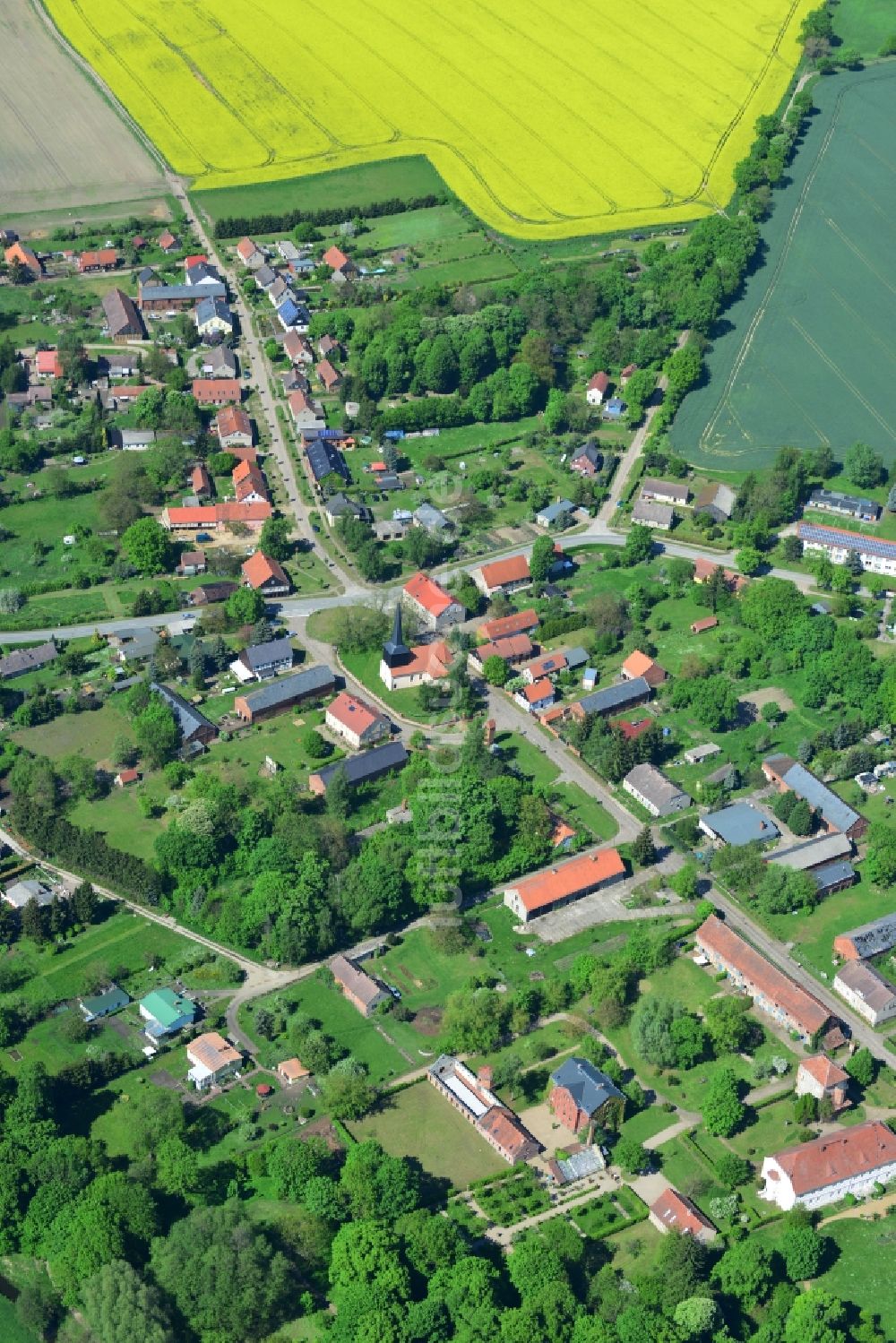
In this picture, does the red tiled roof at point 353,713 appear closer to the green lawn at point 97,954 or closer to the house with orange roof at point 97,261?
the green lawn at point 97,954

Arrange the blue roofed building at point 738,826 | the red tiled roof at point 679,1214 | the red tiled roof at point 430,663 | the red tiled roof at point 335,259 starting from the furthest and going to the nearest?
1. the red tiled roof at point 335,259
2. the red tiled roof at point 430,663
3. the blue roofed building at point 738,826
4. the red tiled roof at point 679,1214

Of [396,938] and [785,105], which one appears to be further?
[785,105]

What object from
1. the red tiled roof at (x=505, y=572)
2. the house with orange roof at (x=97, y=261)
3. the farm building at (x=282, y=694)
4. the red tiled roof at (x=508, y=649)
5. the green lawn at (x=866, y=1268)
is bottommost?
the house with orange roof at (x=97, y=261)

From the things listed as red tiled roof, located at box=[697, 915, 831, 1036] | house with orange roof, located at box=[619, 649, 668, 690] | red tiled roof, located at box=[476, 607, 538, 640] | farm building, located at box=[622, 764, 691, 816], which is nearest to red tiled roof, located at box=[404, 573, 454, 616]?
red tiled roof, located at box=[476, 607, 538, 640]

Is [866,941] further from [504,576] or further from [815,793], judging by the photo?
[504,576]

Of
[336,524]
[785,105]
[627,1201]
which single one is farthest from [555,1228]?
[785,105]

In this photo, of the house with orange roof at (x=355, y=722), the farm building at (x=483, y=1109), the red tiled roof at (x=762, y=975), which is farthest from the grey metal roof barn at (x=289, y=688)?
the red tiled roof at (x=762, y=975)

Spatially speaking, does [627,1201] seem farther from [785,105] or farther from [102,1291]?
[785,105]

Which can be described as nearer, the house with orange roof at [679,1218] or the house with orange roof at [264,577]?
the house with orange roof at [679,1218]
